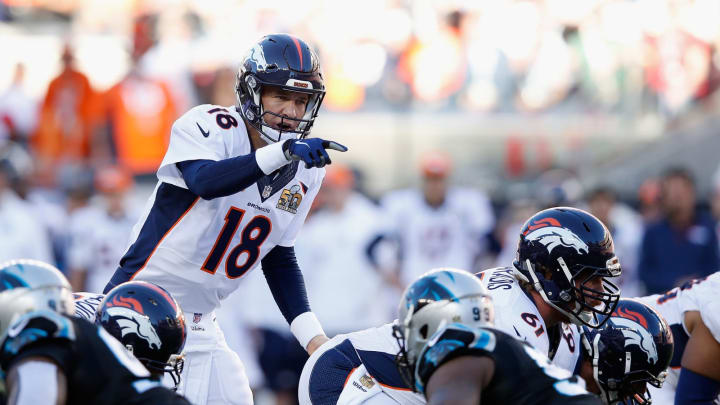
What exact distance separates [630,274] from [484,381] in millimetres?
7583

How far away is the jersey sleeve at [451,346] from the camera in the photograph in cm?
336

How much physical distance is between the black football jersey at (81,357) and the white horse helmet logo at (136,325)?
0.53m

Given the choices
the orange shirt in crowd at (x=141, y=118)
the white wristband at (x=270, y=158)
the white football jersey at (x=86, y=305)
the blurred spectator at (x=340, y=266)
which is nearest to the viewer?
the white wristband at (x=270, y=158)

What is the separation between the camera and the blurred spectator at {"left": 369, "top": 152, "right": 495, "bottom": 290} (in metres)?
10.4

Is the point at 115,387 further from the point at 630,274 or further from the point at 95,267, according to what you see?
the point at 630,274

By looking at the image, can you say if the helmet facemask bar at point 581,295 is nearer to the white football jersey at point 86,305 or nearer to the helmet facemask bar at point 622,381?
the helmet facemask bar at point 622,381

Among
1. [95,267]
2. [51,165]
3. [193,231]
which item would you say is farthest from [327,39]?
[193,231]

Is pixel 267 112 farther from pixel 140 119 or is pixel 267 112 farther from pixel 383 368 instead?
pixel 140 119

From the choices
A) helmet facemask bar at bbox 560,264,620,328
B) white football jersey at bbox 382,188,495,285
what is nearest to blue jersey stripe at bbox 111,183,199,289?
helmet facemask bar at bbox 560,264,620,328

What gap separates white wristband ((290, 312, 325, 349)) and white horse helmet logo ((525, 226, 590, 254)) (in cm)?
112

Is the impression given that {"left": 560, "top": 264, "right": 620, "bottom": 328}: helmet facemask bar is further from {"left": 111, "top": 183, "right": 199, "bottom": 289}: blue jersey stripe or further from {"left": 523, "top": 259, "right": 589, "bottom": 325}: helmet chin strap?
{"left": 111, "top": 183, "right": 199, "bottom": 289}: blue jersey stripe

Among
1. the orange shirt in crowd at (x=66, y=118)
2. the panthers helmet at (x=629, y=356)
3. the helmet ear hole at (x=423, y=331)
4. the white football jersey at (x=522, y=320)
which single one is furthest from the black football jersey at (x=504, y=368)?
the orange shirt in crowd at (x=66, y=118)

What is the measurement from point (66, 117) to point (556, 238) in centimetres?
762

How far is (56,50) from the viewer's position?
13.1 meters
